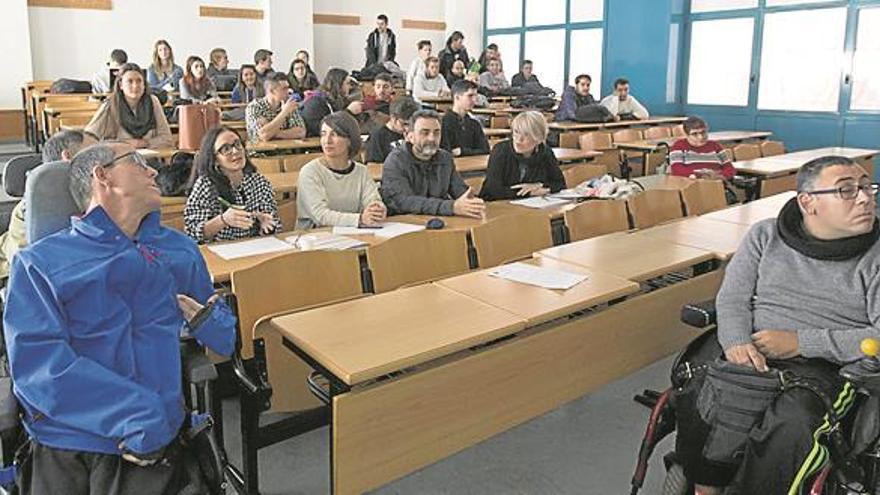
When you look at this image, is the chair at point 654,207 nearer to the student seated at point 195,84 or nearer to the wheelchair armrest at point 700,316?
the wheelchair armrest at point 700,316

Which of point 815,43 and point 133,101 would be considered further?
point 815,43

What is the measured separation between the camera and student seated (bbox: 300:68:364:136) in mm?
6355

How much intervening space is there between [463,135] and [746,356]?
3.97 m

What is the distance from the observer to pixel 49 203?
1.90 m

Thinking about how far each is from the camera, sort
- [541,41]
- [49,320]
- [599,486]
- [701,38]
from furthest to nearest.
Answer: [541,41] → [701,38] → [599,486] → [49,320]

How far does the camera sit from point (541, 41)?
12977 millimetres

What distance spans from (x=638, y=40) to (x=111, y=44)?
25.2ft

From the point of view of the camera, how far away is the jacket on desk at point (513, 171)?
4.29 meters

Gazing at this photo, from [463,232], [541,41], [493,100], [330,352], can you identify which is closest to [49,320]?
[330,352]

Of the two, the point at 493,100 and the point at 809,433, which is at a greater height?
the point at 493,100

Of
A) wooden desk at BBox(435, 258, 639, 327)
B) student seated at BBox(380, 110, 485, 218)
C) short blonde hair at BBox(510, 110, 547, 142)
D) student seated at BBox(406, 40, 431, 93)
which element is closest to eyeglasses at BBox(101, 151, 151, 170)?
wooden desk at BBox(435, 258, 639, 327)

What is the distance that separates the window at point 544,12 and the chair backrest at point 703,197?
8854mm

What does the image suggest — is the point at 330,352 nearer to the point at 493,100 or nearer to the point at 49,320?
the point at 49,320

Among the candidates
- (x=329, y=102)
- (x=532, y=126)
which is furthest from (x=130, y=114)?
(x=532, y=126)
